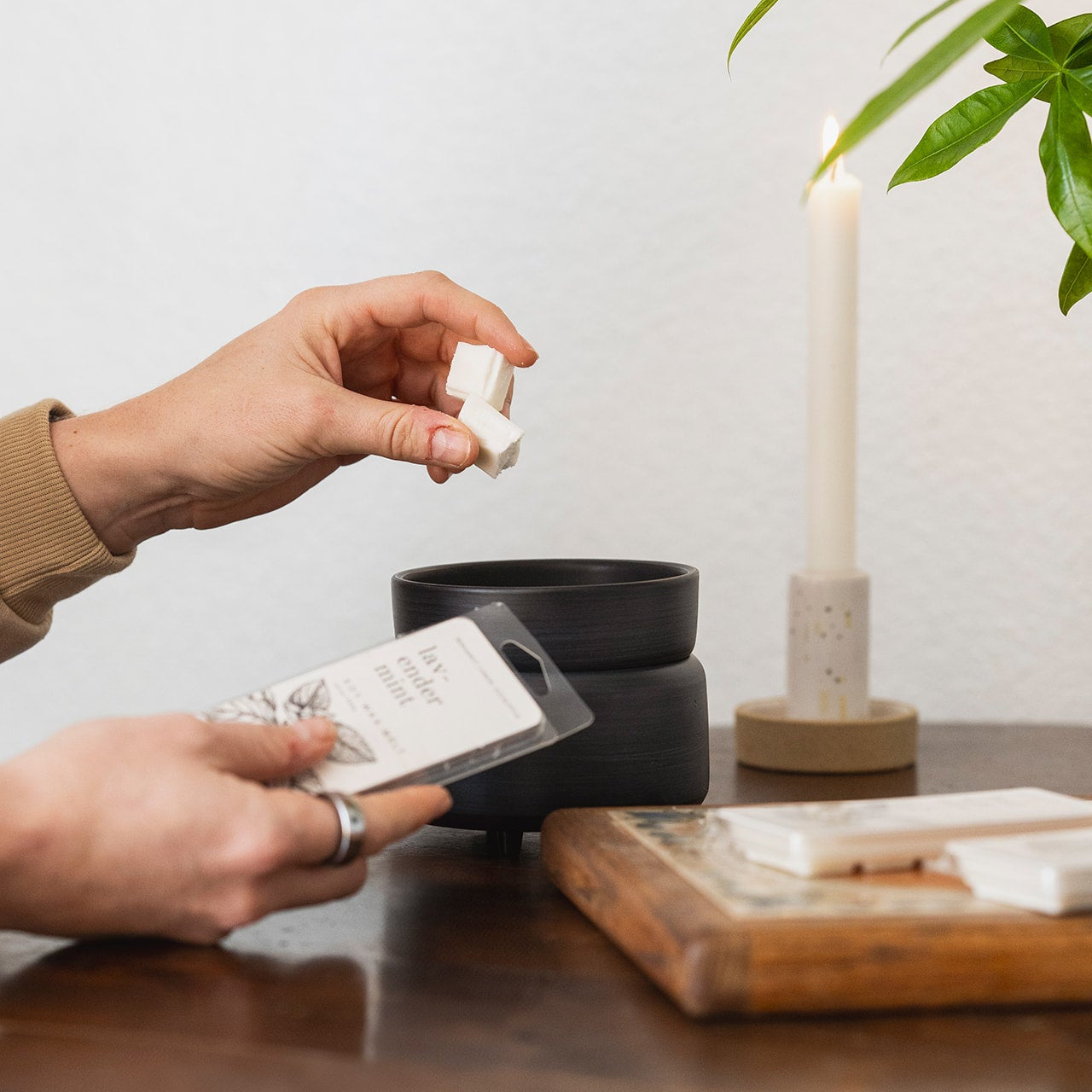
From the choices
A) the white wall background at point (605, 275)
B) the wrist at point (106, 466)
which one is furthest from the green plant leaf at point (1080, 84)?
the white wall background at point (605, 275)

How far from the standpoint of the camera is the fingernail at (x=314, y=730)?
47 cm

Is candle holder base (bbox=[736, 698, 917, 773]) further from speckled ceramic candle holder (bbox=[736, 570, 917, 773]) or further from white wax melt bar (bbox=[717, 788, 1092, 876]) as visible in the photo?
white wax melt bar (bbox=[717, 788, 1092, 876])

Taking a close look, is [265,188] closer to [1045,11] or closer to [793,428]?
[793,428]

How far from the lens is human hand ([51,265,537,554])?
26.9 inches

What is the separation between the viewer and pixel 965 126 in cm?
46

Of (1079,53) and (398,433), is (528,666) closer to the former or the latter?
(398,433)

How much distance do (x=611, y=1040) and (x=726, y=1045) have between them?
3 centimetres

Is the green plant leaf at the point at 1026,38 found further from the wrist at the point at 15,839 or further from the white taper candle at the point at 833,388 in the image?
the wrist at the point at 15,839

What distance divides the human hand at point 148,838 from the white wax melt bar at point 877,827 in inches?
5.2

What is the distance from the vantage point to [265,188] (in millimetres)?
1168

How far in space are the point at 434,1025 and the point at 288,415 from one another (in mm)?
406

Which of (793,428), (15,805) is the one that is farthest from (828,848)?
(793,428)

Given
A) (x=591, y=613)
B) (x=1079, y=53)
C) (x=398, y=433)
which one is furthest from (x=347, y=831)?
(x=1079, y=53)

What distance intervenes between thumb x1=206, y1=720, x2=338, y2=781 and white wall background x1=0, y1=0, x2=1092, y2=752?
0.72 meters
